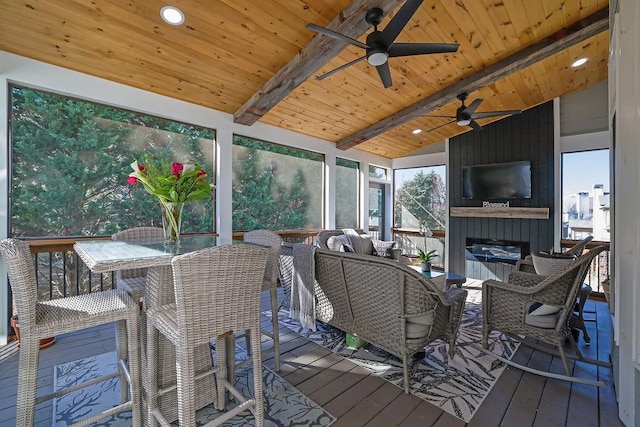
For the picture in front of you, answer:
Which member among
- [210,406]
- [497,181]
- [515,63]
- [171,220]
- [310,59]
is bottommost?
[210,406]

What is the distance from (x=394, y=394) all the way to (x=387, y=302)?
62 centimetres

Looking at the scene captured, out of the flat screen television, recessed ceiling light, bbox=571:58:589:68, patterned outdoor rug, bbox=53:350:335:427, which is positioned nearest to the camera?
patterned outdoor rug, bbox=53:350:335:427

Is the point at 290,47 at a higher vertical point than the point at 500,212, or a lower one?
higher

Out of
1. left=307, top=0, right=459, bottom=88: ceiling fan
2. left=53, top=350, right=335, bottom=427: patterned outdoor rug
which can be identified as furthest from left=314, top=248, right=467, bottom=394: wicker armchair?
left=307, top=0, right=459, bottom=88: ceiling fan

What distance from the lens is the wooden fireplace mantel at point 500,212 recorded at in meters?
5.01

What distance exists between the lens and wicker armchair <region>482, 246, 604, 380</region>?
→ 2.15 metres

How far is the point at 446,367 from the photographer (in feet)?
7.70

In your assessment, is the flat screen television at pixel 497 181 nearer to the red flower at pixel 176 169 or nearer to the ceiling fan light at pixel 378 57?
the ceiling fan light at pixel 378 57

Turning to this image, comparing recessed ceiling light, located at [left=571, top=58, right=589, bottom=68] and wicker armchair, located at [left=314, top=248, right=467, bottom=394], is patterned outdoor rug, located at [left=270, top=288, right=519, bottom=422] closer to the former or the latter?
wicker armchair, located at [left=314, top=248, right=467, bottom=394]

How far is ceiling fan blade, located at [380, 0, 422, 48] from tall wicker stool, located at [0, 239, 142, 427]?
107 inches

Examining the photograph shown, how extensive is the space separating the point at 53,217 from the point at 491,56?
216 inches

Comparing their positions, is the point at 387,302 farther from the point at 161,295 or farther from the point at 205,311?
the point at 161,295

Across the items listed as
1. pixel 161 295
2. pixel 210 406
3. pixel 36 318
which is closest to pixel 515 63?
pixel 161 295

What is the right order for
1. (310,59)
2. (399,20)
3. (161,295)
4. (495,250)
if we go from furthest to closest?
1. (495,250)
2. (310,59)
3. (399,20)
4. (161,295)
